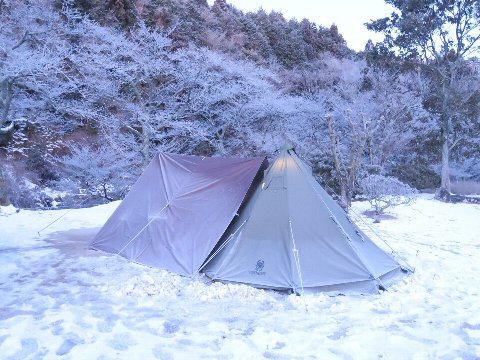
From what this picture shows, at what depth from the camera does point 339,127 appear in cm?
1722

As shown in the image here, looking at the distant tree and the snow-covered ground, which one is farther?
the distant tree

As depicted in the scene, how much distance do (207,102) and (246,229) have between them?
32.9ft

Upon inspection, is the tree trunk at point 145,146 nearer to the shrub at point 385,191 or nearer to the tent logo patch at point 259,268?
the shrub at point 385,191

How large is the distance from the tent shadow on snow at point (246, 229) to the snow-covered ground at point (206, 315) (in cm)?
18

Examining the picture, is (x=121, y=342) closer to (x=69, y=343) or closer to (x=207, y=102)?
(x=69, y=343)

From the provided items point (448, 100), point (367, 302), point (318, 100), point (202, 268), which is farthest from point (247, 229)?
point (318, 100)

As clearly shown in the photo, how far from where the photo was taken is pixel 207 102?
13812 millimetres

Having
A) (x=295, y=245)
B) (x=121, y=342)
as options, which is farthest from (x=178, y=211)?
(x=121, y=342)

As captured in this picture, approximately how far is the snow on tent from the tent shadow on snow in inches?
0.5

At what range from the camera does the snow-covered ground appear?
2697mm

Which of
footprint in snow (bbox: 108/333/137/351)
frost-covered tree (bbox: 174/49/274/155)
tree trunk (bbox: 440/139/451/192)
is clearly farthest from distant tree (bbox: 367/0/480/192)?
footprint in snow (bbox: 108/333/137/351)

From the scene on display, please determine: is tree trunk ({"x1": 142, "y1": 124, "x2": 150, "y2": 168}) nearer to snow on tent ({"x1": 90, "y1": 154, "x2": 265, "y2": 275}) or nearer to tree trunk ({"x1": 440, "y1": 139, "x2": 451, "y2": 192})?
snow on tent ({"x1": 90, "y1": 154, "x2": 265, "y2": 275})

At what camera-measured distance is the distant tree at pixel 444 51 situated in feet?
44.8

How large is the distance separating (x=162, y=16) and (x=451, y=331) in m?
16.0
